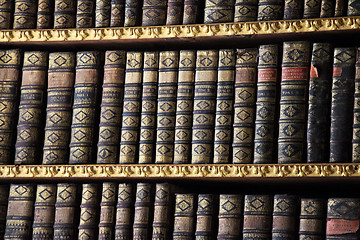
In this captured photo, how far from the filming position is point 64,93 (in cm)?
158

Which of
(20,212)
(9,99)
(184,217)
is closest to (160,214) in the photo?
(184,217)

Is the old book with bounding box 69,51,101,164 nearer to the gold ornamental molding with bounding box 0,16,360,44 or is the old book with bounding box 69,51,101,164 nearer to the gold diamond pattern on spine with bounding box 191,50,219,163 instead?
the gold ornamental molding with bounding box 0,16,360,44

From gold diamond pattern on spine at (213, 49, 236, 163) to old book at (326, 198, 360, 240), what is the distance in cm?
24

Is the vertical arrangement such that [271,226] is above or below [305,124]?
below

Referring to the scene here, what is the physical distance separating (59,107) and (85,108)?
0.06 m

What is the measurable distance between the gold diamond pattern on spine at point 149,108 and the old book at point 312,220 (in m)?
0.33

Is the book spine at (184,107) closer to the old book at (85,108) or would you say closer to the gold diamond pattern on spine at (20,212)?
the old book at (85,108)

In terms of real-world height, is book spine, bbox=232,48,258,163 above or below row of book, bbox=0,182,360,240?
above

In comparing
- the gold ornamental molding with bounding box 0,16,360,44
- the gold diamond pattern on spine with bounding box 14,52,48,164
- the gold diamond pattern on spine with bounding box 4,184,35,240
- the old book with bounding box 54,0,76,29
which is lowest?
the gold diamond pattern on spine with bounding box 4,184,35,240

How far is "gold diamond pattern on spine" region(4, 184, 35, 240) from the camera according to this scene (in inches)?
60.9

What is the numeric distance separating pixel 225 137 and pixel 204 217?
167mm

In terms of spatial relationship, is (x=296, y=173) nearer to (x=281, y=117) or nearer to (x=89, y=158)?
(x=281, y=117)


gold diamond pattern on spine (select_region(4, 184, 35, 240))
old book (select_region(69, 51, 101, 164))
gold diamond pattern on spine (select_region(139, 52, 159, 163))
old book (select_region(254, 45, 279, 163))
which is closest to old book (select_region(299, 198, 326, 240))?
old book (select_region(254, 45, 279, 163))

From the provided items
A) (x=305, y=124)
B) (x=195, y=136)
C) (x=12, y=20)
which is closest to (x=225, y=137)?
(x=195, y=136)
